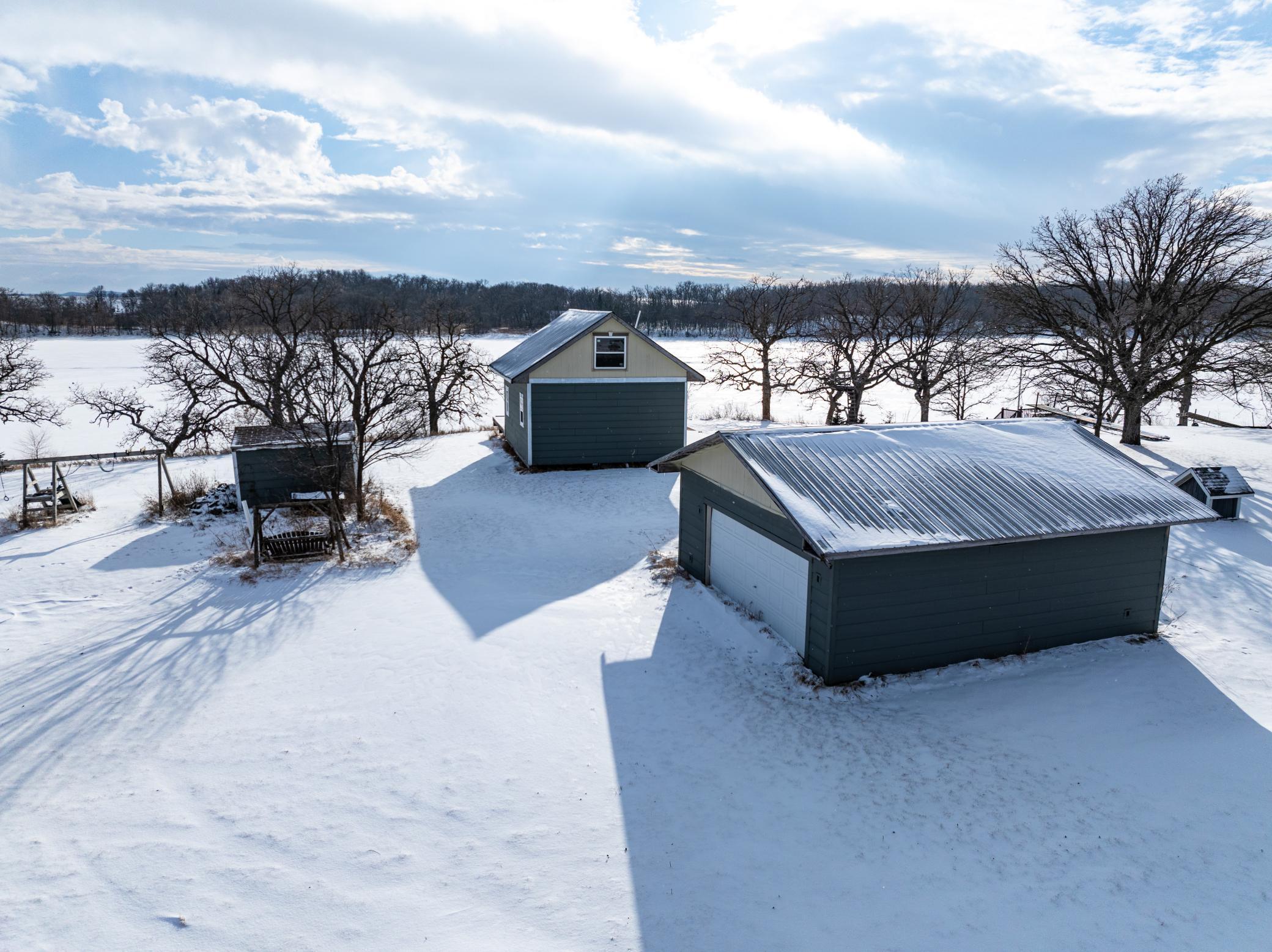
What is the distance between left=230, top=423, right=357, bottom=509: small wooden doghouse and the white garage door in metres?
9.34

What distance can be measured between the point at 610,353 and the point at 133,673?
50.8 feet

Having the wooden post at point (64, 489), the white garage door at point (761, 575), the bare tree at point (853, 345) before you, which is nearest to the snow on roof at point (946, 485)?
the white garage door at point (761, 575)

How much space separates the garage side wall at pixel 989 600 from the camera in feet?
32.9

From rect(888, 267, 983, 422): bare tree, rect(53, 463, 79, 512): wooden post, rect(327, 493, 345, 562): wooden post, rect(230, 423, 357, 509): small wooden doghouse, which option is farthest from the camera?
rect(888, 267, 983, 422): bare tree

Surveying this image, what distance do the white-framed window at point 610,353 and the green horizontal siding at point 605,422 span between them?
1.93 feet

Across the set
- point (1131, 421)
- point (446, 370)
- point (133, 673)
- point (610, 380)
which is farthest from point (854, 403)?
point (133, 673)

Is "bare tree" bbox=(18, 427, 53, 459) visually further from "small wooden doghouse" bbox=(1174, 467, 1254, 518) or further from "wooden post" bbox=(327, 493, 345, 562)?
"small wooden doghouse" bbox=(1174, 467, 1254, 518)

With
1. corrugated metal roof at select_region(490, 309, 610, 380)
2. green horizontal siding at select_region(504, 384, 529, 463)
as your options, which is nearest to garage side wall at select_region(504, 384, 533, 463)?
green horizontal siding at select_region(504, 384, 529, 463)

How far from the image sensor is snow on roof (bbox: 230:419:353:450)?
17.3 m

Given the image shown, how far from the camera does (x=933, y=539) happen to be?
967cm

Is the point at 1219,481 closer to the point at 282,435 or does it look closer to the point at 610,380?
the point at 610,380

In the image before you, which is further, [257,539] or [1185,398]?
[1185,398]

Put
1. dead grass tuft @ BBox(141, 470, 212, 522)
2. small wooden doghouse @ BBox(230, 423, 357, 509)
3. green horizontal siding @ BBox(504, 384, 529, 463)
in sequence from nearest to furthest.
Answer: small wooden doghouse @ BBox(230, 423, 357, 509), dead grass tuft @ BBox(141, 470, 212, 522), green horizontal siding @ BBox(504, 384, 529, 463)

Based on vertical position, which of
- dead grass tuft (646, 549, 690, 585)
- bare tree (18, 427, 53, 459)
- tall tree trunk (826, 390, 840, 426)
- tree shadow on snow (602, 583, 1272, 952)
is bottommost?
tree shadow on snow (602, 583, 1272, 952)
